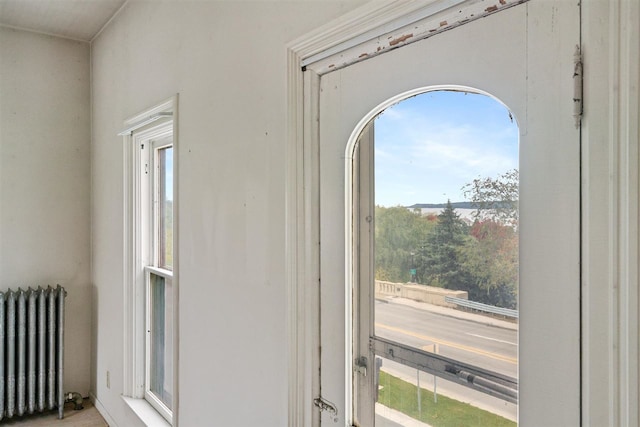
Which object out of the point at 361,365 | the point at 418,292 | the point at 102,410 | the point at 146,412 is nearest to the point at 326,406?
the point at 361,365

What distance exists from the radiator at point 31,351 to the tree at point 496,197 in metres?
3.16

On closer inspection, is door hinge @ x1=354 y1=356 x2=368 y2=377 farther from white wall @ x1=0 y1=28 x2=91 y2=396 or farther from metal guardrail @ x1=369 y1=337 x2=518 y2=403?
white wall @ x1=0 y1=28 x2=91 y2=396

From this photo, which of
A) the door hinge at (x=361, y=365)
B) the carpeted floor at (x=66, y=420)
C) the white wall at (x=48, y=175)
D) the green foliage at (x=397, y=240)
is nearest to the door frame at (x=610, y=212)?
the green foliage at (x=397, y=240)

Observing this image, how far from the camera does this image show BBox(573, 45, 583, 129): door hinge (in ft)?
2.67

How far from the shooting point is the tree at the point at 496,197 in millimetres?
941

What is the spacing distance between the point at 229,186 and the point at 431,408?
1.09m

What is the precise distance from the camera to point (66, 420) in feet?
10.6

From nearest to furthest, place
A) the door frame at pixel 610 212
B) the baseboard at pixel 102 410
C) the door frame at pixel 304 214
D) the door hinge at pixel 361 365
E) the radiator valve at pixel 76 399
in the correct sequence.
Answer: the door frame at pixel 610 212
the door hinge at pixel 361 365
the door frame at pixel 304 214
the baseboard at pixel 102 410
the radiator valve at pixel 76 399

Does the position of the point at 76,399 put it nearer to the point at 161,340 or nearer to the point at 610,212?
the point at 161,340

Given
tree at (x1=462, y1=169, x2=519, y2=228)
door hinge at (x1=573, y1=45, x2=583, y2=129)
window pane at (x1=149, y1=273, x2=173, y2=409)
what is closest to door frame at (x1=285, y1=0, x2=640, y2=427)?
door hinge at (x1=573, y1=45, x2=583, y2=129)

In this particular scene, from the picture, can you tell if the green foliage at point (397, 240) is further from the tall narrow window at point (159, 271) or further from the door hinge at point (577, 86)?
the tall narrow window at point (159, 271)

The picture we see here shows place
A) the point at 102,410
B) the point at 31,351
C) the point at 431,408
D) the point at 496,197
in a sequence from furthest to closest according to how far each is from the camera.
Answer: the point at 102,410 < the point at 31,351 < the point at 431,408 < the point at 496,197

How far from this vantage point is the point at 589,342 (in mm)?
802

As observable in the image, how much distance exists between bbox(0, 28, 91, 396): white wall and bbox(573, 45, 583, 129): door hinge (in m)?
3.48
